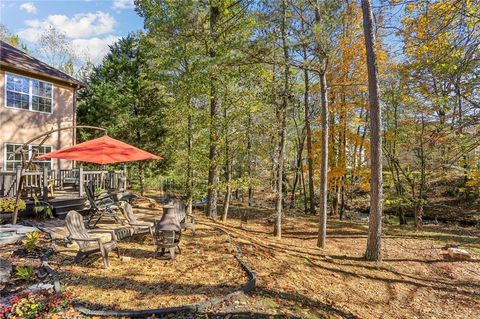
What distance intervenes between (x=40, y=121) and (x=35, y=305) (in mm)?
12937

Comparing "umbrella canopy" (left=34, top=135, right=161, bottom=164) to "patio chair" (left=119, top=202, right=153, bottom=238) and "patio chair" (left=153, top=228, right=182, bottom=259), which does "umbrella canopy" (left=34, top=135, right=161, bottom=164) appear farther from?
"patio chair" (left=153, top=228, right=182, bottom=259)

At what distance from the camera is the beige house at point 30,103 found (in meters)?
12.3

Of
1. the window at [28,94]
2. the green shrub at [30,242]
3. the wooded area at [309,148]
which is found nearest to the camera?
the wooded area at [309,148]

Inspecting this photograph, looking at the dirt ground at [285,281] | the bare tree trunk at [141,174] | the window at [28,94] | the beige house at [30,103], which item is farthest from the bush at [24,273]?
the bare tree trunk at [141,174]

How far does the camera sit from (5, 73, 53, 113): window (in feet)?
40.7

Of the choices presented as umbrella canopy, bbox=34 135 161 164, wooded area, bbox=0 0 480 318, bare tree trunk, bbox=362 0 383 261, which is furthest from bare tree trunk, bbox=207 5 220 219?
bare tree trunk, bbox=362 0 383 261

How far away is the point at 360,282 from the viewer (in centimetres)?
583

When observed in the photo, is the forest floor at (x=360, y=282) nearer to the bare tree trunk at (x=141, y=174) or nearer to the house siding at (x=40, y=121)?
the bare tree trunk at (x=141, y=174)

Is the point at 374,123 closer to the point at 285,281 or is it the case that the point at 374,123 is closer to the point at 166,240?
the point at 285,281

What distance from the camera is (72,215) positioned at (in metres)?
5.16

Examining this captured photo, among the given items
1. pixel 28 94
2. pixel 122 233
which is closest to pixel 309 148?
pixel 122 233

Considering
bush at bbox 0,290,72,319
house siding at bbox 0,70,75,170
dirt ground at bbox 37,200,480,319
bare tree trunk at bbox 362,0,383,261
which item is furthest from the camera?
house siding at bbox 0,70,75,170

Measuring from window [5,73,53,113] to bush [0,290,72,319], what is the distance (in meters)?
12.2

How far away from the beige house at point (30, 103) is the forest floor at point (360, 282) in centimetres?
1191
